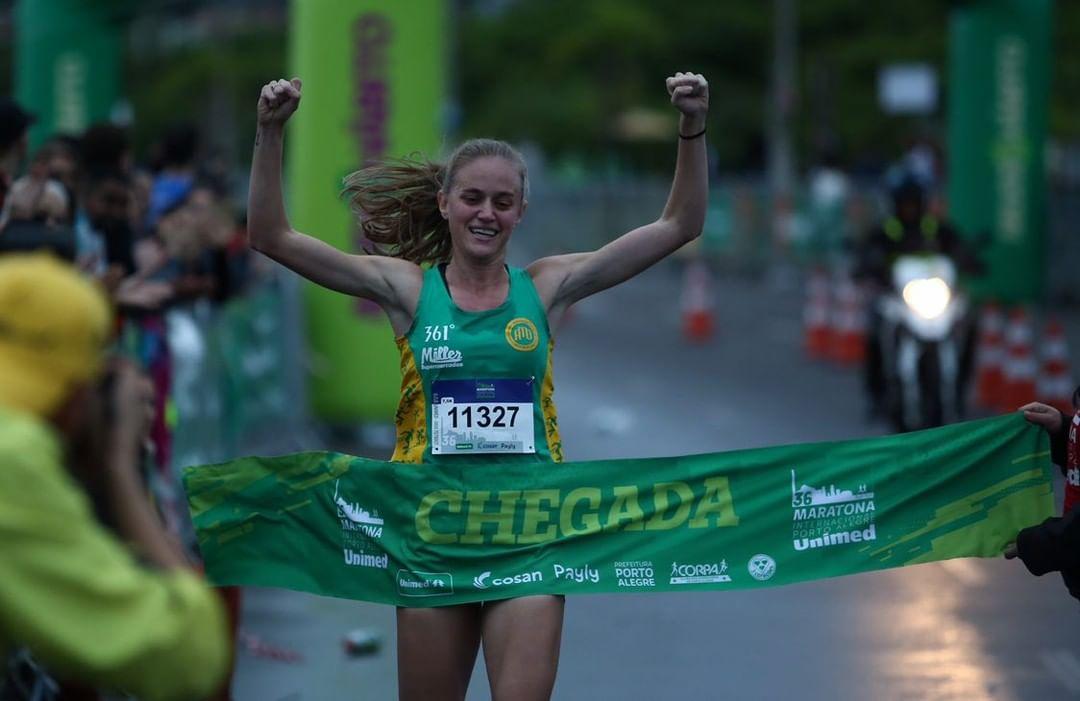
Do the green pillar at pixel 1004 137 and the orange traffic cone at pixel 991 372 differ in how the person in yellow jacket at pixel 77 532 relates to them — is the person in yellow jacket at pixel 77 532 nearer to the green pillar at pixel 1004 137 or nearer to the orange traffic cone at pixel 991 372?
the orange traffic cone at pixel 991 372

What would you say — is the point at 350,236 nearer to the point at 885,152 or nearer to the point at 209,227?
the point at 209,227

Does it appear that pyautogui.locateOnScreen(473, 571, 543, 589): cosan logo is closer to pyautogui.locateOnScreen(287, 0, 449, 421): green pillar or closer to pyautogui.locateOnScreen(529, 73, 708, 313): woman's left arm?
pyautogui.locateOnScreen(529, 73, 708, 313): woman's left arm

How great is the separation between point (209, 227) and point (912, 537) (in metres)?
6.19

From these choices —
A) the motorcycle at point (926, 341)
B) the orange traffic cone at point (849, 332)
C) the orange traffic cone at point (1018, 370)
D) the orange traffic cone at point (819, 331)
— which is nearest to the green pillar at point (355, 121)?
the motorcycle at point (926, 341)

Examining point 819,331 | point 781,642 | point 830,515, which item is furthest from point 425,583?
point 819,331

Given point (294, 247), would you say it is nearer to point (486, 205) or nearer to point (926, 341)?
point (486, 205)

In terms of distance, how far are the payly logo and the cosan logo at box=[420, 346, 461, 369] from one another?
0.14 metres

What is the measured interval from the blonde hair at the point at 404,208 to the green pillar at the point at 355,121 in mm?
9770

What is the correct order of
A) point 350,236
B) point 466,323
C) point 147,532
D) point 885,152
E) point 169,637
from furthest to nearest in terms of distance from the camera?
1. point 885,152
2. point 350,236
3. point 466,323
4. point 147,532
5. point 169,637

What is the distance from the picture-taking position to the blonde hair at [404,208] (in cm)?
605

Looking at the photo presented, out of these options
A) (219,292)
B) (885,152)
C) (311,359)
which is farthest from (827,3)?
(219,292)

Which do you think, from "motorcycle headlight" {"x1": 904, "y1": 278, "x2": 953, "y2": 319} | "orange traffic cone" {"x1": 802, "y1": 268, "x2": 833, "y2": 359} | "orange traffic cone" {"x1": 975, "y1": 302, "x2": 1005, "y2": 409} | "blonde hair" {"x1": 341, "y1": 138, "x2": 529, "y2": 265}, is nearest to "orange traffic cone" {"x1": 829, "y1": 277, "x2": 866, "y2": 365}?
"orange traffic cone" {"x1": 802, "y1": 268, "x2": 833, "y2": 359}

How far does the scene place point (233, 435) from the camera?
13.0 metres

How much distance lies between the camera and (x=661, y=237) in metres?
5.88
